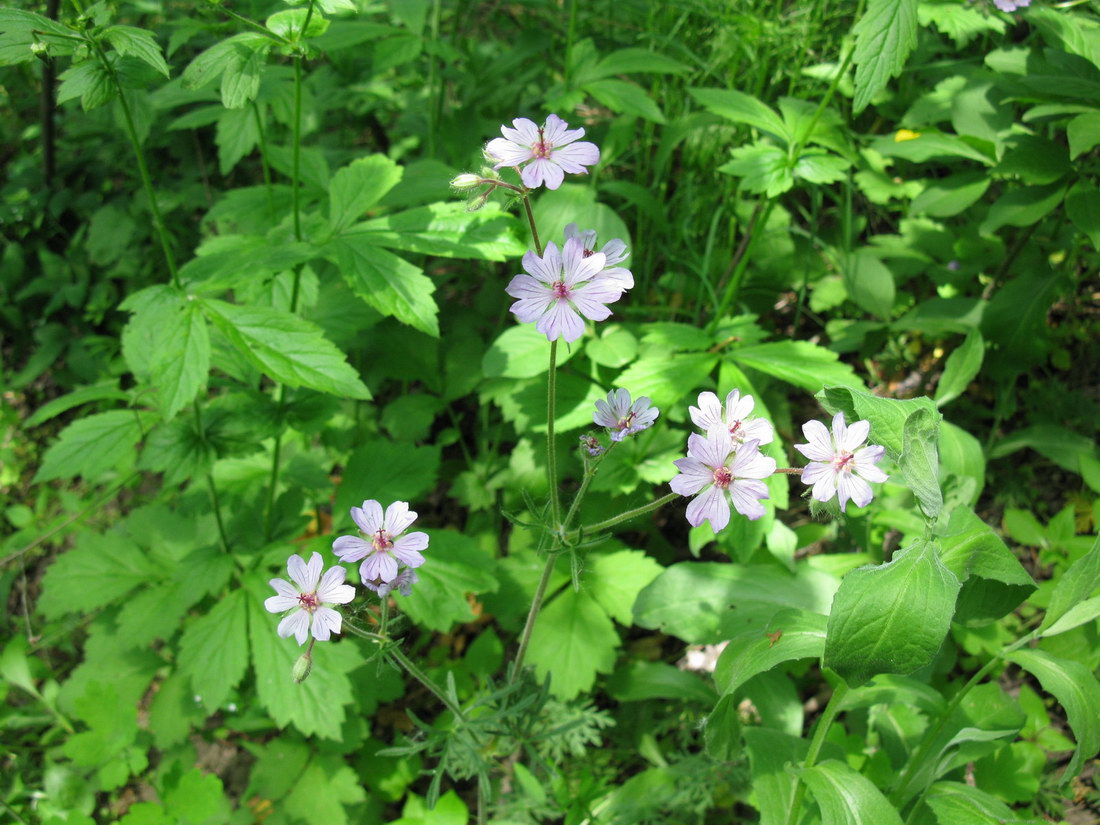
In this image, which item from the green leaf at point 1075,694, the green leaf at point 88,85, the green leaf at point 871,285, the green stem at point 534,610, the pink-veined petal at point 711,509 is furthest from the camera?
the green leaf at point 871,285

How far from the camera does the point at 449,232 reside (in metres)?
2.21

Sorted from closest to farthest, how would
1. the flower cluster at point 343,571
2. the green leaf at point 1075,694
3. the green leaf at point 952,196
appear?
1. the flower cluster at point 343,571
2. the green leaf at point 1075,694
3. the green leaf at point 952,196

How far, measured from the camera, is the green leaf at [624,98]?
2.55 metres

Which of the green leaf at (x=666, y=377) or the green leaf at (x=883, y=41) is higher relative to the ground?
the green leaf at (x=883, y=41)

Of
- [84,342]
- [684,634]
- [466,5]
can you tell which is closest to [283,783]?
[684,634]

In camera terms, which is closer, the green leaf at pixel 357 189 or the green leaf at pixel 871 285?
the green leaf at pixel 357 189

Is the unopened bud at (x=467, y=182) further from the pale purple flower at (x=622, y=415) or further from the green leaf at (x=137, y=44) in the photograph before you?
the green leaf at (x=137, y=44)

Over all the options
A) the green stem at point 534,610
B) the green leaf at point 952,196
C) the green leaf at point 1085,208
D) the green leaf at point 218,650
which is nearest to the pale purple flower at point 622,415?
the green stem at point 534,610

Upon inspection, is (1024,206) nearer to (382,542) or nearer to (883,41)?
(883,41)

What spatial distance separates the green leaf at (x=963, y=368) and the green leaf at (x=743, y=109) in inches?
33.6

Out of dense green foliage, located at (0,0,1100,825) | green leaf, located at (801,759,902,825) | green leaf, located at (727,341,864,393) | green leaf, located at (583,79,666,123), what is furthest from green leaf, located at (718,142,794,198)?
green leaf, located at (801,759,902,825)

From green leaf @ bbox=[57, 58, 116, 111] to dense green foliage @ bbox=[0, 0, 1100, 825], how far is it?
0.01 meters

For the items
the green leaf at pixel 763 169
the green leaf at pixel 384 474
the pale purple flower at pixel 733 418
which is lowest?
the green leaf at pixel 384 474

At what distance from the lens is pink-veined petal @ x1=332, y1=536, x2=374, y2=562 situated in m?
1.31
